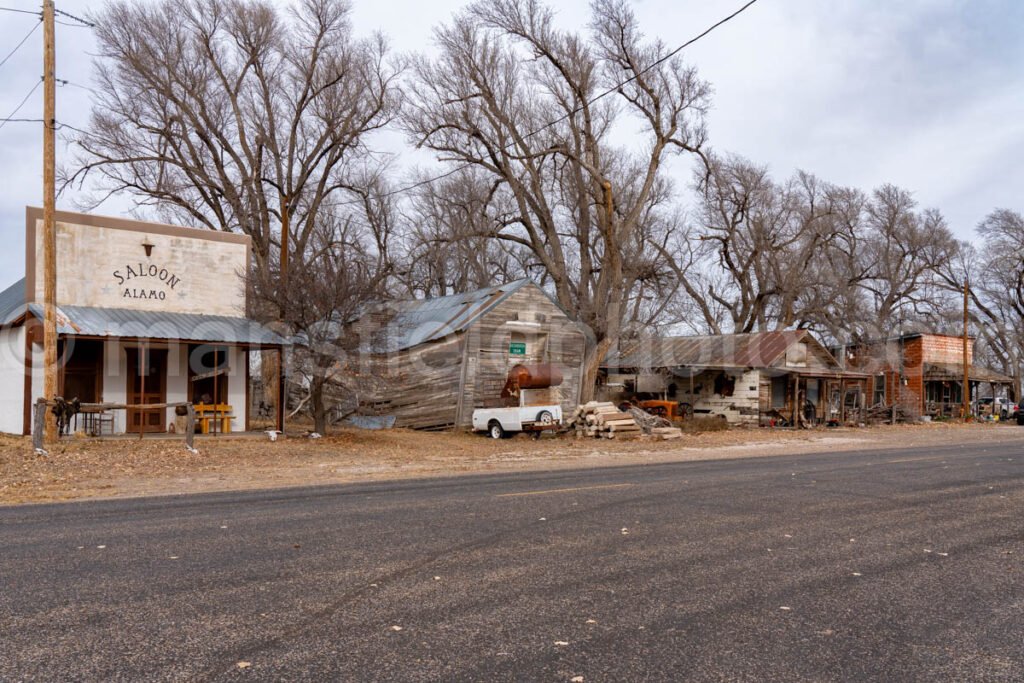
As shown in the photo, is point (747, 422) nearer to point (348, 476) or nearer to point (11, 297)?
point (348, 476)

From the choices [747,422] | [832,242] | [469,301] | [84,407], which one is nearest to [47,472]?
[84,407]

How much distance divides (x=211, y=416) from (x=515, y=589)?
19.6 metres

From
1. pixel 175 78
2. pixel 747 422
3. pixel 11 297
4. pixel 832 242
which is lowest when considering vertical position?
pixel 747 422

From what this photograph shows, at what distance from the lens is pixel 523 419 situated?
27.9 meters

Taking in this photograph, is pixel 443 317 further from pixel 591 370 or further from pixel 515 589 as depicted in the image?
pixel 515 589

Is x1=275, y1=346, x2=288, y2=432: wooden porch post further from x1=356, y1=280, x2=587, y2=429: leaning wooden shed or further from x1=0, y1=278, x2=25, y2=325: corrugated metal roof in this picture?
x1=0, y1=278, x2=25, y2=325: corrugated metal roof

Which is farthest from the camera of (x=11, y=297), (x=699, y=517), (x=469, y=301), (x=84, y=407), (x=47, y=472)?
(x=469, y=301)

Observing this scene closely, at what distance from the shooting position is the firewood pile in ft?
92.9

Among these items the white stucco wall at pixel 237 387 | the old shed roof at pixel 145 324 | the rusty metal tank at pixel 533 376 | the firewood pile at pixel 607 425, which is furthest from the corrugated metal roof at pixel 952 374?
the old shed roof at pixel 145 324

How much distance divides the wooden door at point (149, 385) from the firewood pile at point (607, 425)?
13.2 metres

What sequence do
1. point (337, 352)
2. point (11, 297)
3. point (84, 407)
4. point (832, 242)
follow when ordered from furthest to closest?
point (832, 242) < point (11, 297) < point (337, 352) < point (84, 407)

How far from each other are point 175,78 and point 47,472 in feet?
85.2

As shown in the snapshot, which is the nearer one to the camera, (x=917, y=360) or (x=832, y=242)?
(x=917, y=360)

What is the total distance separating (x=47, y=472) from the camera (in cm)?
1515
